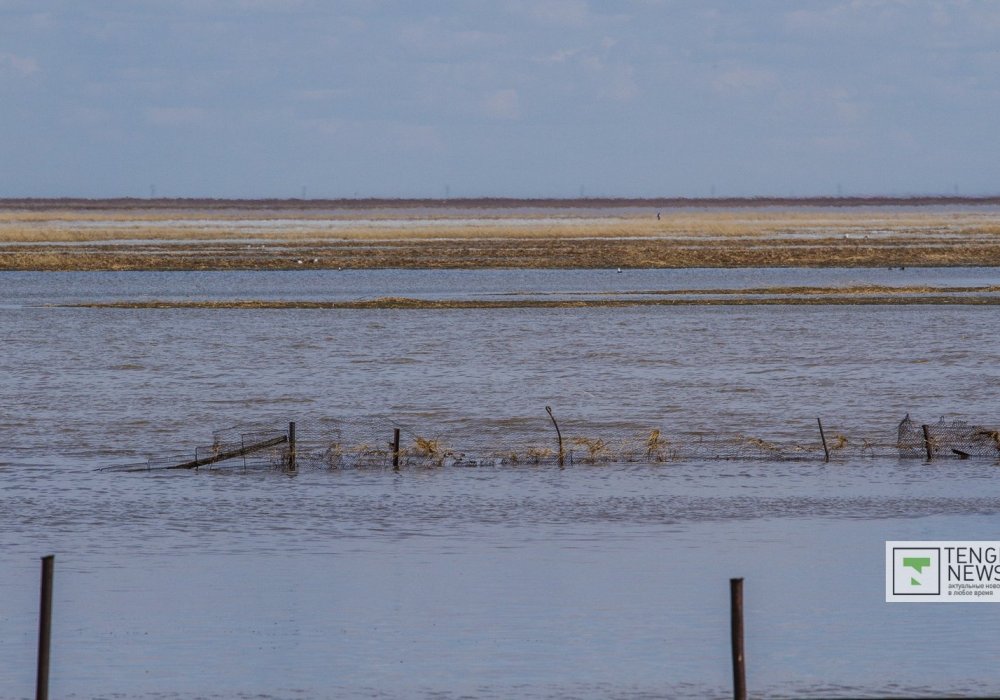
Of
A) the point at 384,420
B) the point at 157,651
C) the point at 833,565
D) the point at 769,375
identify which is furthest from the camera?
the point at 769,375

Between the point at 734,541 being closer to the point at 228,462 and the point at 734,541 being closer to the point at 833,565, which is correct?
the point at 833,565

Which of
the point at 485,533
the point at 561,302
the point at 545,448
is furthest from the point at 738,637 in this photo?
the point at 561,302

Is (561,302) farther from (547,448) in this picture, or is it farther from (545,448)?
(547,448)

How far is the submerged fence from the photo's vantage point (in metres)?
25.2

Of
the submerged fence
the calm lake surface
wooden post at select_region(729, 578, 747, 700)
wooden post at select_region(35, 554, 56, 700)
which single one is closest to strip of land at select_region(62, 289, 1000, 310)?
the calm lake surface

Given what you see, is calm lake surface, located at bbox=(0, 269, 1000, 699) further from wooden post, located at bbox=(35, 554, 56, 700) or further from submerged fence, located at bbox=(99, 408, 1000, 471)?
wooden post, located at bbox=(35, 554, 56, 700)

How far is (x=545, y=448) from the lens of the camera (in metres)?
26.5

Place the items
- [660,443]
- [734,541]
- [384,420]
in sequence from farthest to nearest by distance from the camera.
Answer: [384,420] → [660,443] → [734,541]

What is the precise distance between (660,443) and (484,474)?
358 cm

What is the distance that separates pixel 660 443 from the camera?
2634cm

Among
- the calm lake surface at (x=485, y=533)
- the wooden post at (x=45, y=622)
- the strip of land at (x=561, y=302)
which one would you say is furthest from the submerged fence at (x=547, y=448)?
the strip of land at (x=561, y=302)

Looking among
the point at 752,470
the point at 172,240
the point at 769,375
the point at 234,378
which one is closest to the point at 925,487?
the point at 752,470

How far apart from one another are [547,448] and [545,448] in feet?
0.42

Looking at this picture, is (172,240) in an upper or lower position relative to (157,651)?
upper
